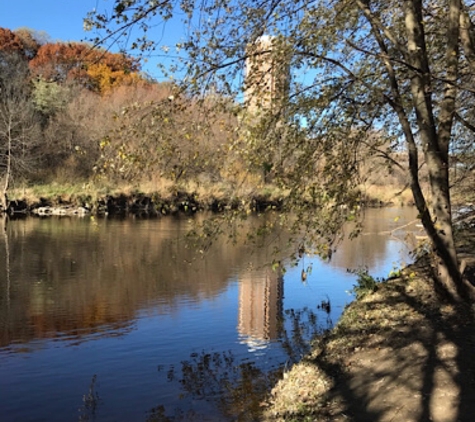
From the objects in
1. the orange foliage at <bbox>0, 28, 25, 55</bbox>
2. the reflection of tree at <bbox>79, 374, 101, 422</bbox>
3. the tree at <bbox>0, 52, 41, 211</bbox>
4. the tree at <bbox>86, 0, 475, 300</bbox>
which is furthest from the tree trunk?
the orange foliage at <bbox>0, 28, 25, 55</bbox>

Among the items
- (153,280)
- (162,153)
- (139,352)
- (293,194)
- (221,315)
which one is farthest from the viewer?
(153,280)

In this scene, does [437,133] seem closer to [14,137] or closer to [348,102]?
[348,102]

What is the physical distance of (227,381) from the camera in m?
6.45

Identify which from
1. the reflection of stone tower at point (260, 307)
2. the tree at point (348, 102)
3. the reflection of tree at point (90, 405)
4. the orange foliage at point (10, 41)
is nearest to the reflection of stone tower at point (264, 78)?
the tree at point (348, 102)

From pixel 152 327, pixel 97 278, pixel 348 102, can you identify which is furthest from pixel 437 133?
pixel 97 278

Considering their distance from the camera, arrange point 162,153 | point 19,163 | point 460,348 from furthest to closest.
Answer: point 19,163
point 162,153
point 460,348

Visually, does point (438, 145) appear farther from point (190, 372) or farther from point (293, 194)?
point (190, 372)

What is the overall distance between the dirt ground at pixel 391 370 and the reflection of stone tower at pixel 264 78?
9.60 ft

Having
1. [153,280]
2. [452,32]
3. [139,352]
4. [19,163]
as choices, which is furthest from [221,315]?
[19,163]

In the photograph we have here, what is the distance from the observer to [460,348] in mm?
4859

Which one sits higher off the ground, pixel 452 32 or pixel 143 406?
pixel 452 32

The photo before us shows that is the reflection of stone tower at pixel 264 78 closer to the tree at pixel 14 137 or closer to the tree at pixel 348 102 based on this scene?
the tree at pixel 348 102

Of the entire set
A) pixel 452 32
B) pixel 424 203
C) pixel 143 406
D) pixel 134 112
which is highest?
pixel 452 32

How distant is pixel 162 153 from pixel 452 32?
11.4 feet
